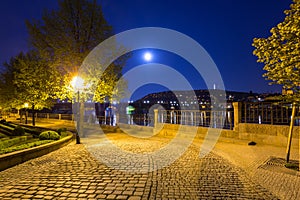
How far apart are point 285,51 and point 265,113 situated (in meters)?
Result: 5.07

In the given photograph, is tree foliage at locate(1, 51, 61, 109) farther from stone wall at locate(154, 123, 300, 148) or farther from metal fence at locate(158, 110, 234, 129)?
stone wall at locate(154, 123, 300, 148)

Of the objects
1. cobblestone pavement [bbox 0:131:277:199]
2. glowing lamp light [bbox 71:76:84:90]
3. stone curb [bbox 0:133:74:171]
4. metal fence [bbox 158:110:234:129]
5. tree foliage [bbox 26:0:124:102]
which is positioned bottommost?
cobblestone pavement [bbox 0:131:277:199]

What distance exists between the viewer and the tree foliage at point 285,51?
557cm

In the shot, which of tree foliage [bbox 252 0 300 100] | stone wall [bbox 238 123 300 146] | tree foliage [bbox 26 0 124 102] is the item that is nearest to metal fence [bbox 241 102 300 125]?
stone wall [bbox 238 123 300 146]

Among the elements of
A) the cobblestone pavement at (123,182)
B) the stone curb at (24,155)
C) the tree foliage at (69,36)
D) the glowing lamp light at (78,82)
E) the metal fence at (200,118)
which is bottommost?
the cobblestone pavement at (123,182)

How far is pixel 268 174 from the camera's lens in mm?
5555

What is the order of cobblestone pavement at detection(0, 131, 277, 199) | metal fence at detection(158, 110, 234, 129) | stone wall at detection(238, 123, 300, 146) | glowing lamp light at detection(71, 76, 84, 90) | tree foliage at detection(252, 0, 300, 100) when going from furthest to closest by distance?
metal fence at detection(158, 110, 234, 129), glowing lamp light at detection(71, 76, 84, 90), stone wall at detection(238, 123, 300, 146), tree foliage at detection(252, 0, 300, 100), cobblestone pavement at detection(0, 131, 277, 199)

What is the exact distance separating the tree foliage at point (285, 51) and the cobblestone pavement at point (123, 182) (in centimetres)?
294

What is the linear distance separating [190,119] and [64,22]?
9972 mm

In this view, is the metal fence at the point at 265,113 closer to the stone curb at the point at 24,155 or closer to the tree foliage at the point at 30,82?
the stone curb at the point at 24,155

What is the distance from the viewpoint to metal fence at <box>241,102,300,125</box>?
943 centimetres

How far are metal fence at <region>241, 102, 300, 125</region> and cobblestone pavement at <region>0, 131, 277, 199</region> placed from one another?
4.47m

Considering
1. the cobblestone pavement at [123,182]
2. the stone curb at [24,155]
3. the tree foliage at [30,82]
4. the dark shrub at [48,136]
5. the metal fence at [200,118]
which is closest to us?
the cobblestone pavement at [123,182]

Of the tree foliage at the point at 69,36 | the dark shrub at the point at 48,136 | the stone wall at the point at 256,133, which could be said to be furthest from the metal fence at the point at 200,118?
the dark shrub at the point at 48,136
